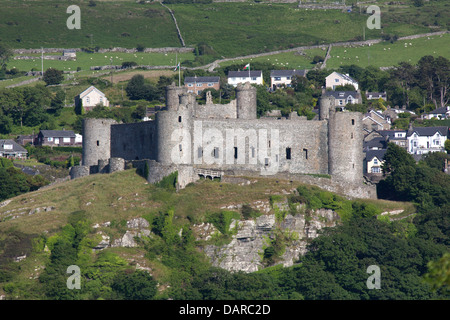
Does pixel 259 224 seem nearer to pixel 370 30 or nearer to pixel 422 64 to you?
pixel 422 64

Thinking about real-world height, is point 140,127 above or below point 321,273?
above

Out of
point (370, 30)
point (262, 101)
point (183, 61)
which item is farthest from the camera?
point (370, 30)

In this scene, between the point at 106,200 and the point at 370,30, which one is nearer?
the point at 106,200

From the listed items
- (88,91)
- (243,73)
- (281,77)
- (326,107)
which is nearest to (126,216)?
(326,107)

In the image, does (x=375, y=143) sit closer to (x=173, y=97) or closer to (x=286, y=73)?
(x=286, y=73)

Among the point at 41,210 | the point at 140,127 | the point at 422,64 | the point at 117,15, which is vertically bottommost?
the point at 41,210

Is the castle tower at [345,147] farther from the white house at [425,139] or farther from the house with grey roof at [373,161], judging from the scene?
the white house at [425,139]

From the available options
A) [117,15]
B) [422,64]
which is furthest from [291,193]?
[117,15]

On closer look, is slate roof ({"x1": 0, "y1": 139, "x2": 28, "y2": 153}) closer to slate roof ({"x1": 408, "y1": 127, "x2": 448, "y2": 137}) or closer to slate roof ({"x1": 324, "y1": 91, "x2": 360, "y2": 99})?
slate roof ({"x1": 324, "y1": 91, "x2": 360, "y2": 99})
